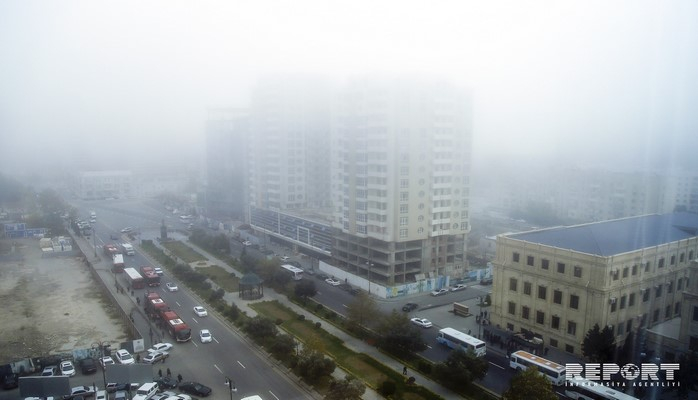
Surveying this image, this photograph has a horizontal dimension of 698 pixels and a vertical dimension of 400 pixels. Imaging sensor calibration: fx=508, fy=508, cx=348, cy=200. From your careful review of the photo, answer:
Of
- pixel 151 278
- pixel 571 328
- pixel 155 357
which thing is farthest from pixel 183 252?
pixel 571 328

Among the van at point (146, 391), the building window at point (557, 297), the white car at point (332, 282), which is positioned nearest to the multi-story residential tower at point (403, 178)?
the white car at point (332, 282)

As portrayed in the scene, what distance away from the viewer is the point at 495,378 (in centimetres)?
529

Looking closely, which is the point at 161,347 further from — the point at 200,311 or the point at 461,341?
the point at 461,341

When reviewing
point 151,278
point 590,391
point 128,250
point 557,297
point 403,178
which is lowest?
point 128,250

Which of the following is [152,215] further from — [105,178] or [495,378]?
[495,378]

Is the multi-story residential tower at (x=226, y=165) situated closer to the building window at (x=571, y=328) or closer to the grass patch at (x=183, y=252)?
the grass patch at (x=183, y=252)

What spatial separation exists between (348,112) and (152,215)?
11375 millimetres

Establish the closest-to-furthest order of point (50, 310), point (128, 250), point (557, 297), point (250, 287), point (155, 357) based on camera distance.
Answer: point (155, 357) → point (557, 297) → point (50, 310) → point (250, 287) → point (128, 250)

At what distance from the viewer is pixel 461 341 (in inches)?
235

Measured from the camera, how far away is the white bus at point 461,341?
5.84 metres

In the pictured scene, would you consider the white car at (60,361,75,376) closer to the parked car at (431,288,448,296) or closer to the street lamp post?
the street lamp post

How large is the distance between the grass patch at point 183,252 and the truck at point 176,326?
13.4 ft

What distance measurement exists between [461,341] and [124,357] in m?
3.87

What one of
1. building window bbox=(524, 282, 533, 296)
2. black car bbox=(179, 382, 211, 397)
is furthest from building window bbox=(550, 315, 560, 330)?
black car bbox=(179, 382, 211, 397)
